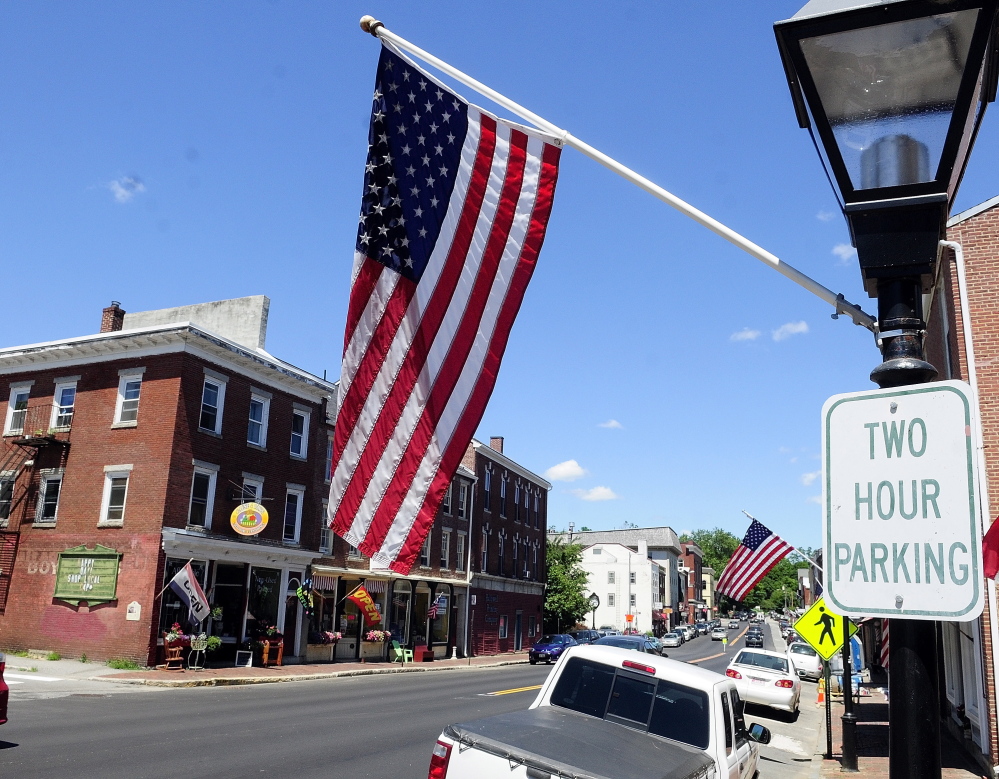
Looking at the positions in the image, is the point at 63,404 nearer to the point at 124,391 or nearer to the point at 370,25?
the point at 124,391

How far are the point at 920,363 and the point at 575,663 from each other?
5722mm

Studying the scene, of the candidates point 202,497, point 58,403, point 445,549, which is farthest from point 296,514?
point 445,549

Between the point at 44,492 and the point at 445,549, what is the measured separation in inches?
920

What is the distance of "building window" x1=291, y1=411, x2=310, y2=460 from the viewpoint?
34906 mm

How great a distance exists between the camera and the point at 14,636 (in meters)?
29.4

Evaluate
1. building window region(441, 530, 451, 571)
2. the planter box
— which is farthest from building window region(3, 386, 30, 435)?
building window region(441, 530, 451, 571)

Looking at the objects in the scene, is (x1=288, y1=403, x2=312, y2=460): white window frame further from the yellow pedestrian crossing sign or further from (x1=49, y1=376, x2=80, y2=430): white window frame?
the yellow pedestrian crossing sign

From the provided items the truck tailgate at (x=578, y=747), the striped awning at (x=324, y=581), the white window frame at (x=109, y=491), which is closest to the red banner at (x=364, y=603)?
the striped awning at (x=324, y=581)

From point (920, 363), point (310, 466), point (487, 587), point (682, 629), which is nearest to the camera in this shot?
point (920, 363)

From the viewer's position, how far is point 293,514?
3478 centimetres

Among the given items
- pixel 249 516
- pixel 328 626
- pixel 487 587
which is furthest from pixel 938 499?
pixel 487 587

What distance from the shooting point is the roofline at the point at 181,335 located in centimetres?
2900

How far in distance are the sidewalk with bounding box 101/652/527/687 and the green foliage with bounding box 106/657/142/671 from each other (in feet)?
2.53

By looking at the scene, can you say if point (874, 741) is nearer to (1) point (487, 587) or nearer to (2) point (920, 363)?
(2) point (920, 363)
